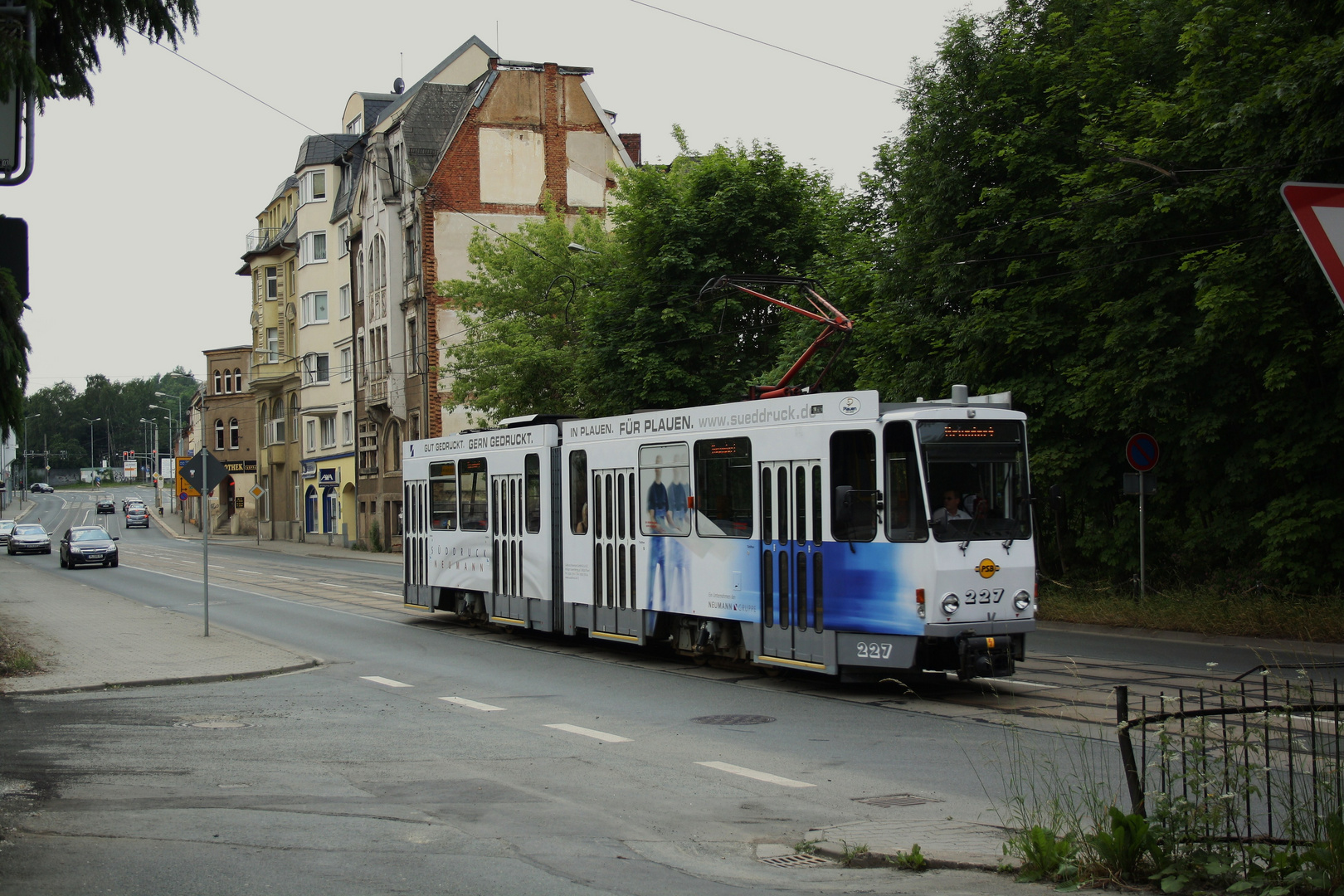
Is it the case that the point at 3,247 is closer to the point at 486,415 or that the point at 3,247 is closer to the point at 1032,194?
the point at 1032,194

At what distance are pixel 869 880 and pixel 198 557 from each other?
50.1 m

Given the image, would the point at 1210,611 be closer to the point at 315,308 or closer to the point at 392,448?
the point at 392,448

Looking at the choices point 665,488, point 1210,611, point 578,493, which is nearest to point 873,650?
point 665,488

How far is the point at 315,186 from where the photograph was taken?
67.5 meters

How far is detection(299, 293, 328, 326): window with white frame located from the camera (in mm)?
67000

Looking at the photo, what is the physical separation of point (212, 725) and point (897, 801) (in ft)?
21.5

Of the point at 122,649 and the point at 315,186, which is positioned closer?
the point at 122,649

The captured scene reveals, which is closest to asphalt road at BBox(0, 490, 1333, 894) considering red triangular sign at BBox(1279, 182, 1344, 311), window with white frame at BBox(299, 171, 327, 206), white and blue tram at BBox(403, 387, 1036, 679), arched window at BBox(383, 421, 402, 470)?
white and blue tram at BBox(403, 387, 1036, 679)

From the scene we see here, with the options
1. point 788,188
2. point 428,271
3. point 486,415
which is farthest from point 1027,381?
point 428,271

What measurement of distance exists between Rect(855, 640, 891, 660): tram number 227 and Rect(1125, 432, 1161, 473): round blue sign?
852 cm

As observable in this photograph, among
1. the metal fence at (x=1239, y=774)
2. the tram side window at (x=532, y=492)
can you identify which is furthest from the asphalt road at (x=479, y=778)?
the tram side window at (x=532, y=492)

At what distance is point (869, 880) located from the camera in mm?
6168

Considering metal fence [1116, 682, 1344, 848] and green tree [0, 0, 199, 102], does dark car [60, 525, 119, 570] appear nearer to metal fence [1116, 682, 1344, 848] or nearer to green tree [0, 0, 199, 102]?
green tree [0, 0, 199, 102]

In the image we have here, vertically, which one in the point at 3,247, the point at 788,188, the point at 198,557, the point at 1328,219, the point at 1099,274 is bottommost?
the point at 198,557
